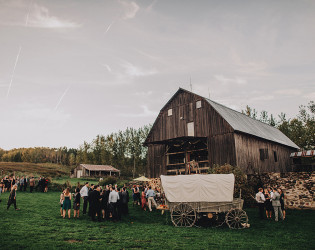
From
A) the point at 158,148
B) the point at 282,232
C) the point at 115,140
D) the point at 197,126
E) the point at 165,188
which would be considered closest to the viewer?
the point at 282,232

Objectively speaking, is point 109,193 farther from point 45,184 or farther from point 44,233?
point 45,184

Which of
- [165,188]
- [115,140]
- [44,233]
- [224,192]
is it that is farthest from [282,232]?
[115,140]

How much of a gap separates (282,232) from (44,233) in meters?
10.5

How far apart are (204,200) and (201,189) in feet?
1.90

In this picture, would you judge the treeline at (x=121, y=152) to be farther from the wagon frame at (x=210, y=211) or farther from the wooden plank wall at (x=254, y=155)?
the wagon frame at (x=210, y=211)

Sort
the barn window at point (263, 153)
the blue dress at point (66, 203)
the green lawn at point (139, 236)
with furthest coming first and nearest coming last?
the barn window at point (263, 153), the blue dress at point (66, 203), the green lawn at point (139, 236)

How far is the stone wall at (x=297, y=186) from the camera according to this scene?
17.5 meters

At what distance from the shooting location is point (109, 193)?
46.2 feet

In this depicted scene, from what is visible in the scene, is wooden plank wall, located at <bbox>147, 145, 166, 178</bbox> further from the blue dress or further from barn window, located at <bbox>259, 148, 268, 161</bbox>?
the blue dress

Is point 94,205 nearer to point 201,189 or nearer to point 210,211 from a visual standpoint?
point 201,189

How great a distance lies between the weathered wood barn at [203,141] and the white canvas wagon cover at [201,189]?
32.1 ft

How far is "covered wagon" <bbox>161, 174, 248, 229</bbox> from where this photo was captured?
12.1 m

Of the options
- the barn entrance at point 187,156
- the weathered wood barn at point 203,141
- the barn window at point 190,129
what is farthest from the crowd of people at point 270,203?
the barn window at point 190,129

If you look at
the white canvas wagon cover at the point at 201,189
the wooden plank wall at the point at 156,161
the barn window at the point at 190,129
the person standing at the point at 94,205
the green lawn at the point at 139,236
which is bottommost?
the green lawn at the point at 139,236
